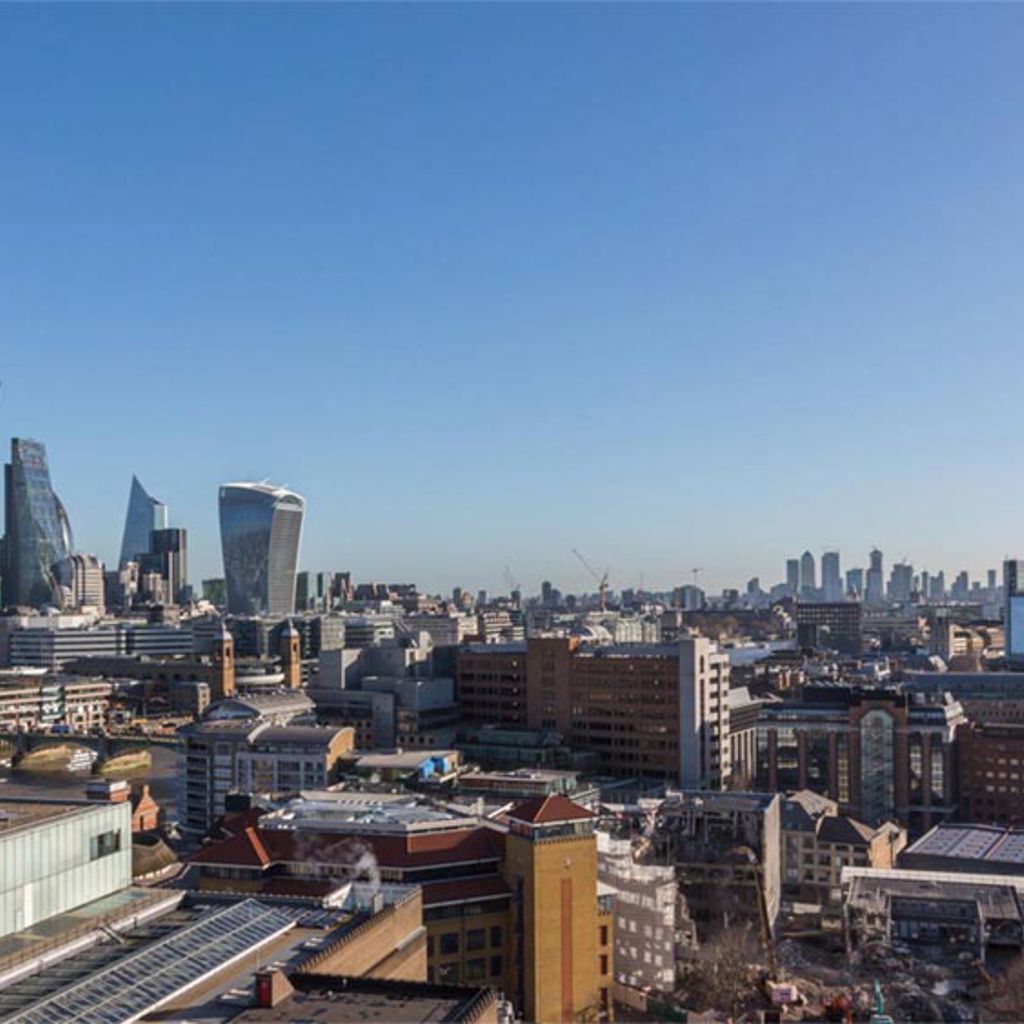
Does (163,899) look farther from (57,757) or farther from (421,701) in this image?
(57,757)

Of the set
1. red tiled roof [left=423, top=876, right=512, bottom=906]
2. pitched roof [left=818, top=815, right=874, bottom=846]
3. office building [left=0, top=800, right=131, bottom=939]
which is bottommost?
pitched roof [left=818, top=815, right=874, bottom=846]

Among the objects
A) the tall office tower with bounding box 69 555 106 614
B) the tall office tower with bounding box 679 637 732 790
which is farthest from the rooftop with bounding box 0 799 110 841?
the tall office tower with bounding box 69 555 106 614

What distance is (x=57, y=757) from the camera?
84625 millimetres

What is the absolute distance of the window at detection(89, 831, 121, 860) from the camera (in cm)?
Answer: 2280

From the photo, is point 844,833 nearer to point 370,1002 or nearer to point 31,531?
point 370,1002

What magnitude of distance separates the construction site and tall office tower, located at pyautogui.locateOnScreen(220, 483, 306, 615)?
127m

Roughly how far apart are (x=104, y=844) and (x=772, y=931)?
25962 millimetres

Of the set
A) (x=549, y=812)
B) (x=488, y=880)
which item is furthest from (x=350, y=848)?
(x=549, y=812)

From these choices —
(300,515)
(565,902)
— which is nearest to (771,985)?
(565,902)

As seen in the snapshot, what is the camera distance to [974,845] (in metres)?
51.3

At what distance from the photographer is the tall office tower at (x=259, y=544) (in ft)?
557

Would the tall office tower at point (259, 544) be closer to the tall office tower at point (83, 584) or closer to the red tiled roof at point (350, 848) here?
the tall office tower at point (83, 584)

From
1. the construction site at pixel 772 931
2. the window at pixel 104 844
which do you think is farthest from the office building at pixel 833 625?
the window at pixel 104 844

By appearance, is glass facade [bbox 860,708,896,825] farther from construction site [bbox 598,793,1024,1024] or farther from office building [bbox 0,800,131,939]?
office building [bbox 0,800,131,939]
